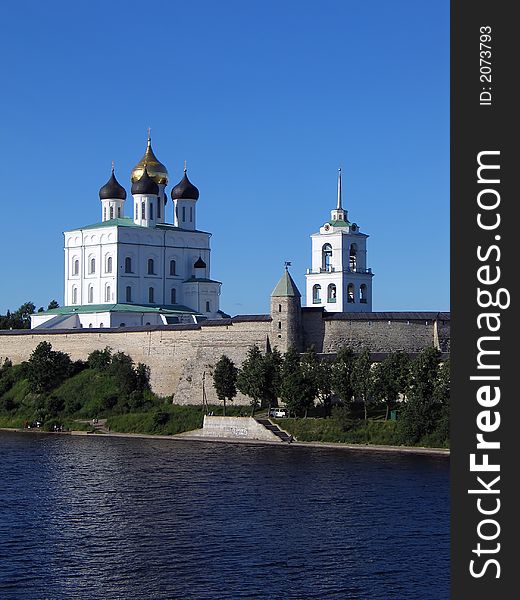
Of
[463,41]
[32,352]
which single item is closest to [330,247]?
[32,352]

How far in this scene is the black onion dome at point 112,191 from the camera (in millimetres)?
→ 48531

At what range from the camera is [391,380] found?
100 feet

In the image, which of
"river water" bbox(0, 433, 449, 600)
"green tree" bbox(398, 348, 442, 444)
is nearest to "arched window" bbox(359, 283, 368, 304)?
"green tree" bbox(398, 348, 442, 444)

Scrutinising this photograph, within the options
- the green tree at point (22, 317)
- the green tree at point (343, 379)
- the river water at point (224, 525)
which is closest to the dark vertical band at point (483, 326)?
the river water at point (224, 525)

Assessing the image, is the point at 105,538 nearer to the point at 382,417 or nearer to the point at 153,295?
the point at 382,417

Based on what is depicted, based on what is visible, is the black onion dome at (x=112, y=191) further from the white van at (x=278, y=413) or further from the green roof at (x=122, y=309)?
the white van at (x=278, y=413)

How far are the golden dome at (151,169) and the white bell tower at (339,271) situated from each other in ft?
27.8

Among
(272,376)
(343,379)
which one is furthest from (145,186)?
(343,379)

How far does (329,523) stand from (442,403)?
10.0 metres

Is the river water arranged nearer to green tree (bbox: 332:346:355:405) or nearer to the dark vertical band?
green tree (bbox: 332:346:355:405)

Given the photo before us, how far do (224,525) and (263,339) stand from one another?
16.0 metres

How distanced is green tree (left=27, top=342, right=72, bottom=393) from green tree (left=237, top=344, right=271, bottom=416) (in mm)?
8092

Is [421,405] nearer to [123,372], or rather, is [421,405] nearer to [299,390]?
[299,390]

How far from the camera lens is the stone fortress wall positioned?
35.4m
